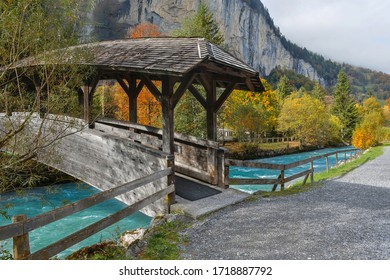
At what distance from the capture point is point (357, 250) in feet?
14.4

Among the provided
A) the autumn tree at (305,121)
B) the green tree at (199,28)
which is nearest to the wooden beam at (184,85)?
the green tree at (199,28)

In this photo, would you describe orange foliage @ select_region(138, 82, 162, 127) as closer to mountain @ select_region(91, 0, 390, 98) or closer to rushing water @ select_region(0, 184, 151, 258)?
mountain @ select_region(91, 0, 390, 98)

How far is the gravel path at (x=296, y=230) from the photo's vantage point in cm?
438

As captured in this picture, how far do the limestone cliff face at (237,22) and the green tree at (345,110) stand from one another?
62.1 feet

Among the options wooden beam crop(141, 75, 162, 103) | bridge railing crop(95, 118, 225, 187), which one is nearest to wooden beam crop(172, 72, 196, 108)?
wooden beam crop(141, 75, 162, 103)

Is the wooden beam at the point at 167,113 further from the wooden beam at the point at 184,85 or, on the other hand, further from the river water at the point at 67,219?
the river water at the point at 67,219

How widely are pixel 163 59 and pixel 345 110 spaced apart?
51699 millimetres

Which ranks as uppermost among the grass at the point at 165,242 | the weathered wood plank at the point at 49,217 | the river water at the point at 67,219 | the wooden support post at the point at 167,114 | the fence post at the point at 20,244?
the wooden support post at the point at 167,114

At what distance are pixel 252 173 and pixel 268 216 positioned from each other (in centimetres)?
1482

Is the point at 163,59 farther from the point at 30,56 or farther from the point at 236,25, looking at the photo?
the point at 236,25

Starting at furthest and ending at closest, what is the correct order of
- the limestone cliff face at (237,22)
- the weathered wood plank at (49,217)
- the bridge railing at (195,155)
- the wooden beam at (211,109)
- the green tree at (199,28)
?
the limestone cliff face at (237,22) → the green tree at (199,28) → the wooden beam at (211,109) → the bridge railing at (195,155) → the weathered wood plank at (49,217)
